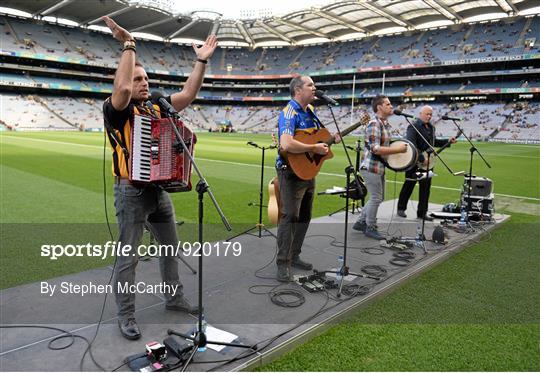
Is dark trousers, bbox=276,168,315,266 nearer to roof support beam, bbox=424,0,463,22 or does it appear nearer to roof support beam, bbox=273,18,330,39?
roof support beam, bbox=424,0,463,22

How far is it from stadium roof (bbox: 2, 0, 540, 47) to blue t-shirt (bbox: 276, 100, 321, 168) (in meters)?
48.8

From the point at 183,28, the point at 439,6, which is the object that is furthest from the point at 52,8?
the point at 439,6

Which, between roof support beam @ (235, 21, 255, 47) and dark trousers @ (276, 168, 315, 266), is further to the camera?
roof support beam @ (235, 21, 255, 47)

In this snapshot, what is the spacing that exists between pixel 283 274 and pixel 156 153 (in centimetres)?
227

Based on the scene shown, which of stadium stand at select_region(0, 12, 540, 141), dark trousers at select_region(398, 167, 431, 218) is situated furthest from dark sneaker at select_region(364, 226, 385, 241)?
stadium stand at select_region(0, 12, 540, 141)

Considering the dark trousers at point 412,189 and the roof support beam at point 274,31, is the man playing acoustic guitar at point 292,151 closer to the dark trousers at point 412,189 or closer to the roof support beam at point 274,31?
the dark trousers at point 412,189

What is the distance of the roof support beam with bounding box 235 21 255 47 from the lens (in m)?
67.9

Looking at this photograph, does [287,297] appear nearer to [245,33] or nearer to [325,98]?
[325,98]

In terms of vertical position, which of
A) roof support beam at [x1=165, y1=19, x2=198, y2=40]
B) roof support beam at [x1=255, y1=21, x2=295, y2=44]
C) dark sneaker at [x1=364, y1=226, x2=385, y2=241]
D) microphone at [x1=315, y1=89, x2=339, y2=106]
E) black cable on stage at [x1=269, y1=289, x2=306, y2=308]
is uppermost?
roof support beam at [x1=165, y1=19, x2=198, y2=40]

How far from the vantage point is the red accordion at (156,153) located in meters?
3.05

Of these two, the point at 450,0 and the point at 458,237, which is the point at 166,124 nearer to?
the point at 458,237

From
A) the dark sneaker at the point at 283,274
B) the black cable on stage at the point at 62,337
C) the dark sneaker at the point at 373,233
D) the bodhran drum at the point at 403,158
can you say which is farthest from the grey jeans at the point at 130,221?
the bodhran drum at the point at 403,158

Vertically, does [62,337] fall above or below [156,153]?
below

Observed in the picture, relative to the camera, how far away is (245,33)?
2908 inches
